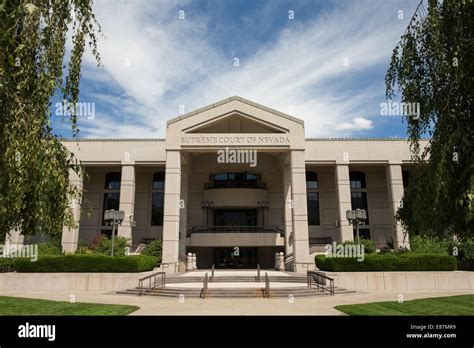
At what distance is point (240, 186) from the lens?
1280 inches

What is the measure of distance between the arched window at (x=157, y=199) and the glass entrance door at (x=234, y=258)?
6.46 meters

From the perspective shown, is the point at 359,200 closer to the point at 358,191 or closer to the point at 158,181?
the point at 358,191

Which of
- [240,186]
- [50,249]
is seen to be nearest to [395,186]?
[240,186]

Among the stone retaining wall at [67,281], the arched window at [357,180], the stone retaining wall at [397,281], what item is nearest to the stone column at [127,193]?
the stone retaining wall at [67,281]

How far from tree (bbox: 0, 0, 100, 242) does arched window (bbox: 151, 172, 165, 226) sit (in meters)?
26.4

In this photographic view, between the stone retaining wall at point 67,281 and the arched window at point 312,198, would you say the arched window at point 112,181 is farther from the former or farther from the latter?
the arched window at point 312,198

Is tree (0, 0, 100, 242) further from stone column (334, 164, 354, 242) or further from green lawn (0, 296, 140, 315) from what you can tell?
stone column (334, 164, 354, 242)

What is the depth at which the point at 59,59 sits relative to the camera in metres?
6.36

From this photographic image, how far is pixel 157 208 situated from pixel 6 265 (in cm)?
1495

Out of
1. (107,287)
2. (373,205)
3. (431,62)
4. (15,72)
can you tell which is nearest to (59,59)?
(15,72)

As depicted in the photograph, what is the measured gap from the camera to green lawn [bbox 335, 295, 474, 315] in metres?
10.1

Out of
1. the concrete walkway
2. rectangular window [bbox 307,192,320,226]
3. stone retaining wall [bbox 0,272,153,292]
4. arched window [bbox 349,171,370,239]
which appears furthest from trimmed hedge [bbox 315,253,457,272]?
arched window [bbox 349,171,370,239]

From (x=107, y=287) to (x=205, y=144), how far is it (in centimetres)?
1171
